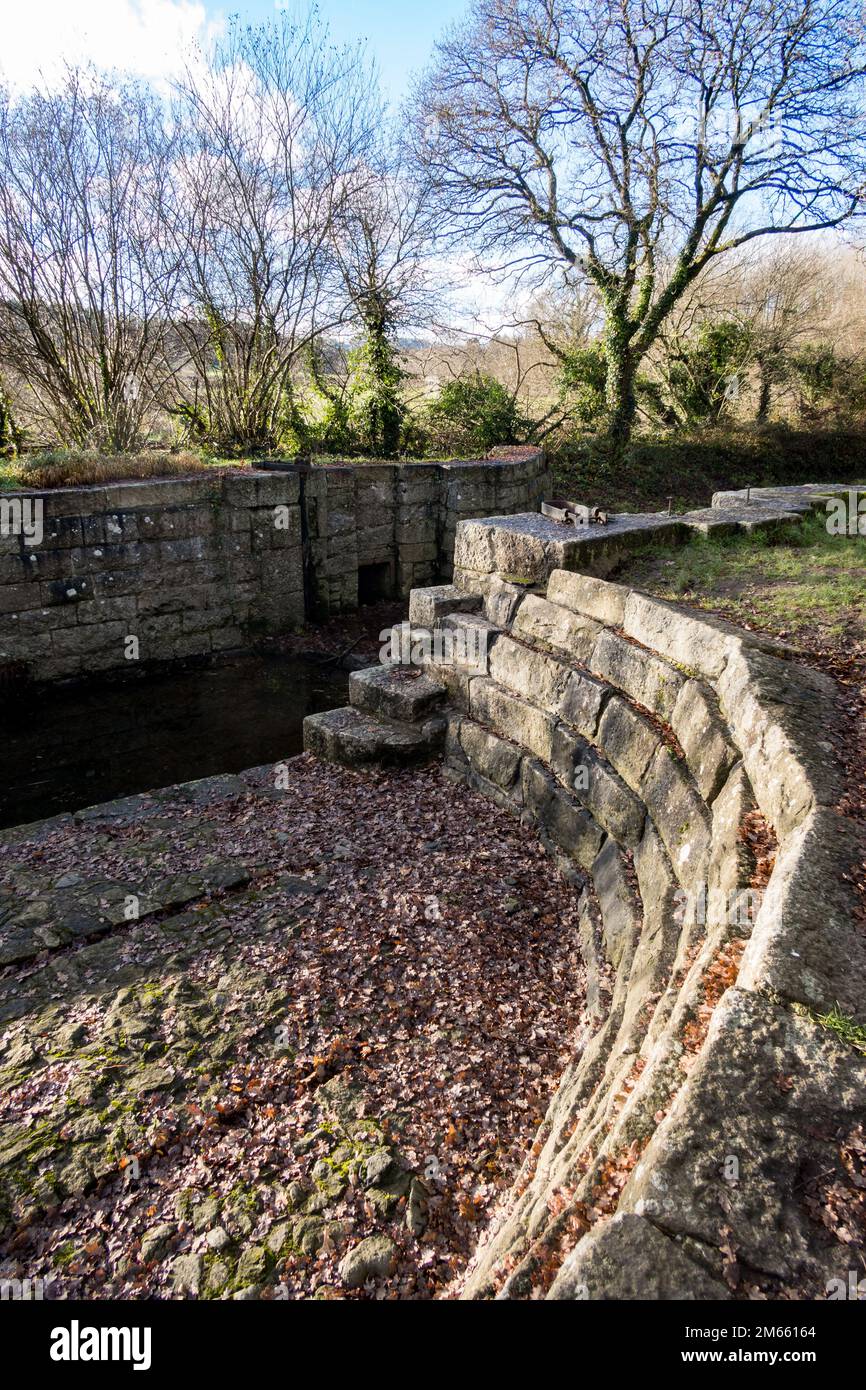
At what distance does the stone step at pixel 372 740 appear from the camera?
19.1ft

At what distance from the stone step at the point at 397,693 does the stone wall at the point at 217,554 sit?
9.59 feet

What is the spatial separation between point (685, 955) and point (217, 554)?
7011 millimetres

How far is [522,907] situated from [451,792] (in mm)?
1382

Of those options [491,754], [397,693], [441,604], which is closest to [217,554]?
[441,604]

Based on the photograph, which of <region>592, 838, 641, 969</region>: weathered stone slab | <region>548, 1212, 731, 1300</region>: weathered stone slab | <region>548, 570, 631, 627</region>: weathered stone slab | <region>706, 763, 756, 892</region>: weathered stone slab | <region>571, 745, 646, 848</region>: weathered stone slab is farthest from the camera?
<region>548, 570, 631, 627</region>: weathered stone slab

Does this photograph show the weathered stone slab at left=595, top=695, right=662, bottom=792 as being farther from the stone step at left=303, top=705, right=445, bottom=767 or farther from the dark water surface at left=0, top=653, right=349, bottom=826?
the dark water surface at left=0, top=653, right=349, bottom=826

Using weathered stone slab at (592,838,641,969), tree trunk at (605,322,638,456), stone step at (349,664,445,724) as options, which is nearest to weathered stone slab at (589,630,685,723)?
weathered stone slab at (592,838,641,969)

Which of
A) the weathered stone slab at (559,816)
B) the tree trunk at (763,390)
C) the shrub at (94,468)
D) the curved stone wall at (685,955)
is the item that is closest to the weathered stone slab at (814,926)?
the curved stone wall at (685,955)

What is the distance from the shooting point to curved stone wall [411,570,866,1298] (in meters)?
1.60

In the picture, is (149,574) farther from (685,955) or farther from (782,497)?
(685,955)

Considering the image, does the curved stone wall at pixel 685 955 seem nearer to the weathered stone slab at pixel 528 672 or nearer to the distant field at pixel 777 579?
the weathered stone slab at pixel 528 672

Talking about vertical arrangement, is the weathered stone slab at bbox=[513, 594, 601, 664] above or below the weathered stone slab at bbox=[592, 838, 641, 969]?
above

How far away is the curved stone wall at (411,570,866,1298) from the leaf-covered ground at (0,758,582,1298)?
0.84 ft
